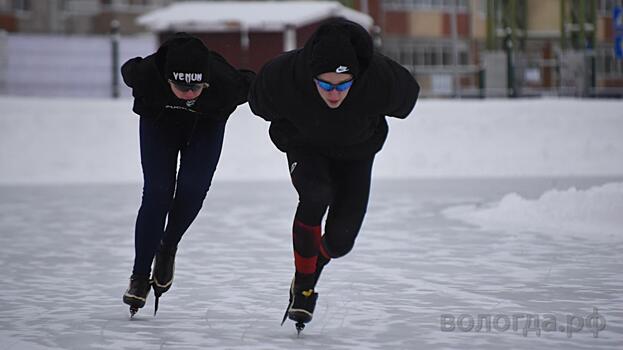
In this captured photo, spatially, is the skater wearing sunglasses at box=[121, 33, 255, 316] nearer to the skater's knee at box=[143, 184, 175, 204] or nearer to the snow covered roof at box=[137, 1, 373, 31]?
the skater's knee at box=[143, 184, 175, 204]

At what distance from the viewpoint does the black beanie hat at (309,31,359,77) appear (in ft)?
20.0

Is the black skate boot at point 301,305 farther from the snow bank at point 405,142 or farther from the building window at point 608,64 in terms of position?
the building window at point 608,64

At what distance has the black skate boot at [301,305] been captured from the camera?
6566 millimetres

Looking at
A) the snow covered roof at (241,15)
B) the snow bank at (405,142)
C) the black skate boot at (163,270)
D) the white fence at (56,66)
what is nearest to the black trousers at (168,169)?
the black skate boot at (163,270)

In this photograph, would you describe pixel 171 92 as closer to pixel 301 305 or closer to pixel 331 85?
pixel 331 85

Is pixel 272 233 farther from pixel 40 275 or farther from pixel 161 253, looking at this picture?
pixel 161 253

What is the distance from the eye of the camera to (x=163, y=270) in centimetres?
736

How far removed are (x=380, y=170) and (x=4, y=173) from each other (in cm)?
608

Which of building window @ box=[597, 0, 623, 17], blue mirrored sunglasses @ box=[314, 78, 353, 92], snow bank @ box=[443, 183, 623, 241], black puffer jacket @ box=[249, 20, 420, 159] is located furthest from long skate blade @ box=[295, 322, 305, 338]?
building window @ box=[597, 0, 623, 17]

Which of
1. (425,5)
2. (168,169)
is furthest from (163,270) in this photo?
(425,5)

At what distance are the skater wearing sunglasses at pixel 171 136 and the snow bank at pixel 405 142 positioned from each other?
45.6 ft

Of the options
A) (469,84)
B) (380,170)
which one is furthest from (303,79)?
(469,84)

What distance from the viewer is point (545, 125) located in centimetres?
2377

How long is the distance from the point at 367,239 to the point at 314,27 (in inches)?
1264
